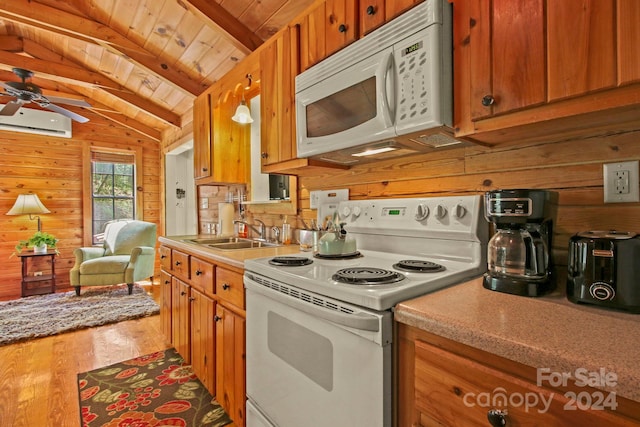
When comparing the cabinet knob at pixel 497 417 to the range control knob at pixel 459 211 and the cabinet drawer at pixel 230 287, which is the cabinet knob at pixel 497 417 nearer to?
the range control knob at pixel 459 211

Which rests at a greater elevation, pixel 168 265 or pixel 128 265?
pixel 168 265

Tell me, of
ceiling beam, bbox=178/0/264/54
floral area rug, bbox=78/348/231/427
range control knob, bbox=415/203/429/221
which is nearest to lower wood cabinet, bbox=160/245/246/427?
floral area rug, bbox=78/348/231/427

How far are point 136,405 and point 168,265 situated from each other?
95 cm

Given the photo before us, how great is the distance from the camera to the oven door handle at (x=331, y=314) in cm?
81

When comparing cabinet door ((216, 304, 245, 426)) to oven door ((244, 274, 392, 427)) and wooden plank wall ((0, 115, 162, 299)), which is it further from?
wooden plank wall ((0, 115, 162, 299))

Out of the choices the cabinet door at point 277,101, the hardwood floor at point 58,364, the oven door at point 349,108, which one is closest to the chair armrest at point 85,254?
the hardwood floor at point 58,364

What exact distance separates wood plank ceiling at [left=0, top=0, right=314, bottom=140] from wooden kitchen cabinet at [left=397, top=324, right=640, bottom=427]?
198cm

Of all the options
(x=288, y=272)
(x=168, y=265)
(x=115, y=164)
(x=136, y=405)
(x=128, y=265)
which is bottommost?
(x=136, y=405)

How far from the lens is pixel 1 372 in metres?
2.18

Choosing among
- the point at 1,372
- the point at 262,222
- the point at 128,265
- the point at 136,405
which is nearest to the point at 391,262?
the point at 262,222

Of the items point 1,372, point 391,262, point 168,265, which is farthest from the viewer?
point 168,265

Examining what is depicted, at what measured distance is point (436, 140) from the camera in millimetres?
1200

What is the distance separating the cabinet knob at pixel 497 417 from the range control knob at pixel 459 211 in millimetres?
751

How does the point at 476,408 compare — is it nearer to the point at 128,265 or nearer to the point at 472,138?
the point at 472,138
